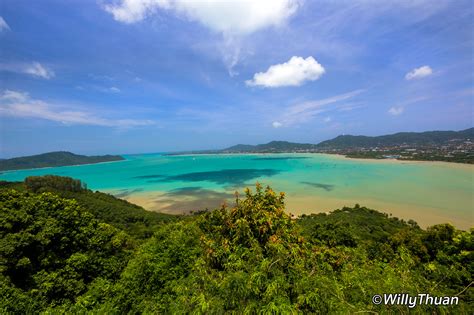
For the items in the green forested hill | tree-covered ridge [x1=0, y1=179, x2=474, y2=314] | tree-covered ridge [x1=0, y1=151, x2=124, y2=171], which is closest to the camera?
tree-covered ridge [x1=0, y1=179, x2=474, y2=314]

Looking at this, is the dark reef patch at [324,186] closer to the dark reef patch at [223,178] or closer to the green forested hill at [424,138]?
the dark reef patch at [223,178]

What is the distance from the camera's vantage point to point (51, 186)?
1726 inches

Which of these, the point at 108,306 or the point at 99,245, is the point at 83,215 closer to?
the point at 99,245

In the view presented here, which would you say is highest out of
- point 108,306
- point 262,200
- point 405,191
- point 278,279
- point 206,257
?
point 262,200

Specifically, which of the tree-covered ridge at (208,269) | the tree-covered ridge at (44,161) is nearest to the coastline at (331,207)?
the tree-covered ridge at (208,269)

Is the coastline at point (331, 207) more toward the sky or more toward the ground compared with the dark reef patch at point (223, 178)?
more toward the ground

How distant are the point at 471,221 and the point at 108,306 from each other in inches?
1477

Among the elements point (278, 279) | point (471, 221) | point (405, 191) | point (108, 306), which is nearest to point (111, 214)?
point (108, 306)

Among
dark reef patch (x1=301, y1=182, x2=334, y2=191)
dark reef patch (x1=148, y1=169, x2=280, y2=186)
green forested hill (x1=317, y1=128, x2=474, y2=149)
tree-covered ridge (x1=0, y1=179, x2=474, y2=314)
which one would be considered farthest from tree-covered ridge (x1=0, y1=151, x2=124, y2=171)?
green forested hill (x1=317, y1=128, x2=474, y2=149)

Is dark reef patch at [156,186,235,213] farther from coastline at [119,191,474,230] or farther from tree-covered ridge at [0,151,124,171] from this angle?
tree-covered ridge at [0,151,124,171]

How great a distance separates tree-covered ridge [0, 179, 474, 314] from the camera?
10.0 feet

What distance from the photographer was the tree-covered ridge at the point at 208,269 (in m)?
3.06

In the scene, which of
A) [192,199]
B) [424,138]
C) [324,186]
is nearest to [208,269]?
[192,199]

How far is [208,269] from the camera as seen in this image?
4676 mm
